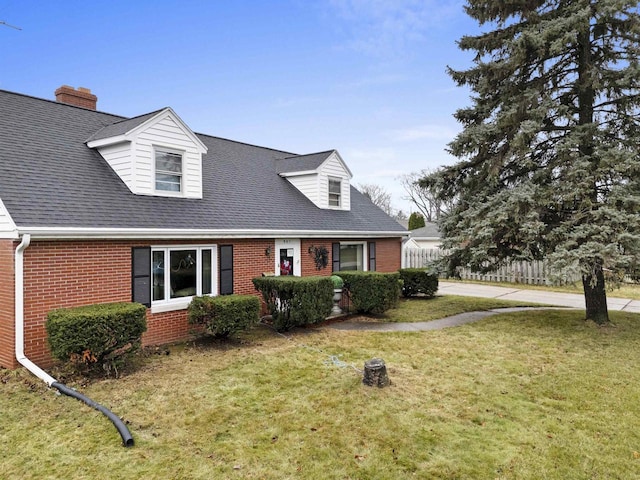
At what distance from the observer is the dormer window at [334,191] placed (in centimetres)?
1540

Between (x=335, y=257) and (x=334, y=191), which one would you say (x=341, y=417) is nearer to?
(x=335, y=257)

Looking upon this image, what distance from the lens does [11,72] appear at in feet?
48.5

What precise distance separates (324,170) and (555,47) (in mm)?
8103

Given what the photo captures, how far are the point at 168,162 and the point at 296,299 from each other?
482 centimetres

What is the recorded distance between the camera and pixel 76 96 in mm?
12297

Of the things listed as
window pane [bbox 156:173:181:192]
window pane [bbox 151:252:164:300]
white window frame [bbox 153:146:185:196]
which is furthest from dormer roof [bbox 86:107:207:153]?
window pane [bbox 151:252:164:300]

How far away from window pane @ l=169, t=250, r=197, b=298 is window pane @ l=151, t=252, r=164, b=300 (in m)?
0.21

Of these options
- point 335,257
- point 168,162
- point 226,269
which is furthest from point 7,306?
point 335,257

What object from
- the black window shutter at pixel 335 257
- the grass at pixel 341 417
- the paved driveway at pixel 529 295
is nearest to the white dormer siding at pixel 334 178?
the black window shutter at pixel 335 257

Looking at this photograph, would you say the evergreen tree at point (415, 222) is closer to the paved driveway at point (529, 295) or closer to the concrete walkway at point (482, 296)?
the concrete walkway at point (482, 296)

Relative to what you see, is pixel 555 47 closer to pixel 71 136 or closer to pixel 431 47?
pixel 431 47

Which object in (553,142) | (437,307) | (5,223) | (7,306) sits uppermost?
(553,142)

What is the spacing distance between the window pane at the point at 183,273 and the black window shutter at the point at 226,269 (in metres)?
0.67

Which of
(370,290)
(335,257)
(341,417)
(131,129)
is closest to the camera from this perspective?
(341,417)
